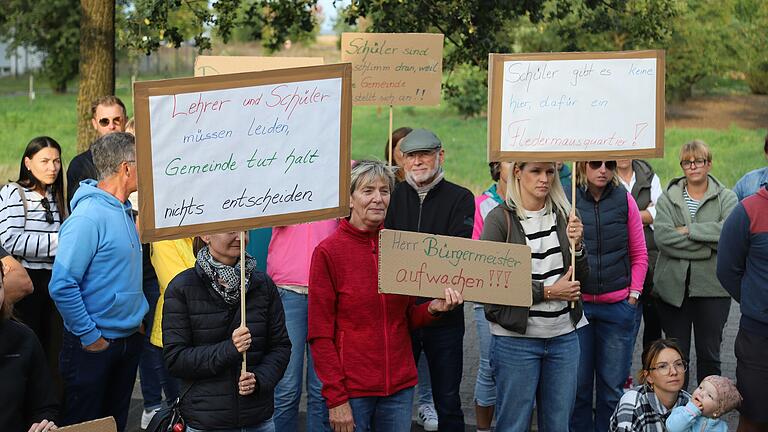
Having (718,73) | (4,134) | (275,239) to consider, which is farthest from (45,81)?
(275,239)

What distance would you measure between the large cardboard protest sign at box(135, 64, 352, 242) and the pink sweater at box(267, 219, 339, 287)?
1.46 m

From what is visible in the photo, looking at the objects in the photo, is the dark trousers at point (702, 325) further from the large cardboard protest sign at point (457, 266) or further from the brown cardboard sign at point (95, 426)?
the brown cardboard sign at point (95, 426)

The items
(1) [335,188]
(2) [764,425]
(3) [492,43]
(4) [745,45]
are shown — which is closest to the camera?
(1) [335,188]

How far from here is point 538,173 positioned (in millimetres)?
5438

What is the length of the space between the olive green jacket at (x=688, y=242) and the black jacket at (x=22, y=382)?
14.6ft


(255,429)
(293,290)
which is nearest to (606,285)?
(293,290)

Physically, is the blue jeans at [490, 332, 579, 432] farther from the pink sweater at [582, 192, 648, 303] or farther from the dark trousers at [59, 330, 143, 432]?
the dark trousers at [59, 330, 143, 432]

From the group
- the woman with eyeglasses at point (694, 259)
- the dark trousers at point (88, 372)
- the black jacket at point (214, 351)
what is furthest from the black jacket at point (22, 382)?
the woman with eyeglasses at point (694, 259)

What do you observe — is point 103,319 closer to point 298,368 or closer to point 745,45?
point 298,368

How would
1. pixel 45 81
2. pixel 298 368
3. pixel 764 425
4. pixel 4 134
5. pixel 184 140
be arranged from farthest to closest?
pixel 45 81, pixel 4 134, pixel 298 368, pixel 764 425, pixel 184 140

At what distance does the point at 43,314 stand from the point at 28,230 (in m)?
Result: 0.60

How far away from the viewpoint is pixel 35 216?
6586mm

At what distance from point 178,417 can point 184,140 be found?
1.21 meters

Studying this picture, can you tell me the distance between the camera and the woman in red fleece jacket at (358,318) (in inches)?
197
